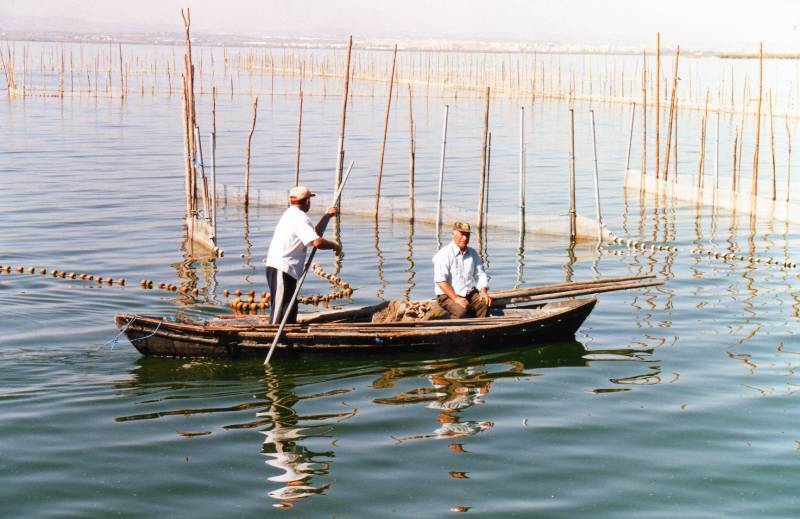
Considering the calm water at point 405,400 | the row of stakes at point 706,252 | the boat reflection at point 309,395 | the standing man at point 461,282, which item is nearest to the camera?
the calm water at point 405,400

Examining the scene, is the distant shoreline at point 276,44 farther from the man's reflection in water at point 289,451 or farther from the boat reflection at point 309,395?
the man's reflection in water at point 289,451

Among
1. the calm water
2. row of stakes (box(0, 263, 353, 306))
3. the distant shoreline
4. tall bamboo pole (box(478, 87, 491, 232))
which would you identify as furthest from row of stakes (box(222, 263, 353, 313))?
the distant shoreline

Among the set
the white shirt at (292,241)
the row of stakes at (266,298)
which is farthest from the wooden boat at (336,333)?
the row of stakes at (266,298)

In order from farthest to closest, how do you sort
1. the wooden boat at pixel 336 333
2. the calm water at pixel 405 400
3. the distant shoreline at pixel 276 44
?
the distant shoreline at pixel 276 44 < the wooden boat at pixel 336 333 < the calm water at pixel 405 400

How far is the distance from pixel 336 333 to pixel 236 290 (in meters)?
3.94

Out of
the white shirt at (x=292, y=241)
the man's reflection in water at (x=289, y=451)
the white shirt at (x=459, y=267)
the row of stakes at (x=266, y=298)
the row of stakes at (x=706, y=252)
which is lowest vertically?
the man's reflection in water at (x=289, y=451)

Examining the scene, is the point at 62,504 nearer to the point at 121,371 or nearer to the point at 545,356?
the point at 121,371

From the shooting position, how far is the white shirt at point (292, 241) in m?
9.32

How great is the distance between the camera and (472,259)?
1048 cm

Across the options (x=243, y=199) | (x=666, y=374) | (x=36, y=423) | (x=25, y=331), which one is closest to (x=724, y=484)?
(x=666, y=374)

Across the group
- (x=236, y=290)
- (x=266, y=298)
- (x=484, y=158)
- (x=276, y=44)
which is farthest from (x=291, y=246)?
(x=276, y=44)

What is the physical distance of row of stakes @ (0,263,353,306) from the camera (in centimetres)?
1249

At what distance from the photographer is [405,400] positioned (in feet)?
29.8

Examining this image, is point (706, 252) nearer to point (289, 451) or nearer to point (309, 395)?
point (309, 395)
